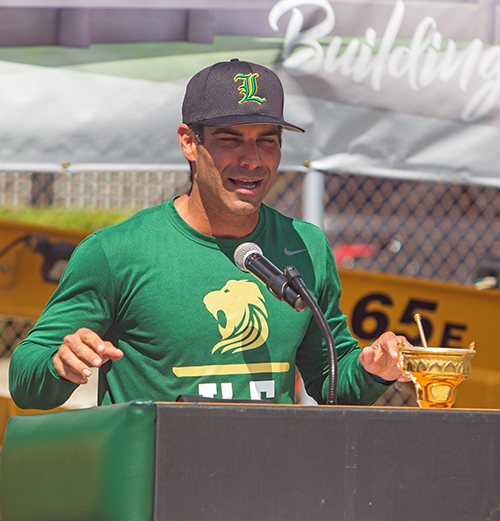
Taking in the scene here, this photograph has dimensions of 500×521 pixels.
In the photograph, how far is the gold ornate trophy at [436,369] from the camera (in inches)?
66.6

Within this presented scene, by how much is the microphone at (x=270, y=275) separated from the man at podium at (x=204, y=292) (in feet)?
0.89

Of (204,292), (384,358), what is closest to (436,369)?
(384,358)

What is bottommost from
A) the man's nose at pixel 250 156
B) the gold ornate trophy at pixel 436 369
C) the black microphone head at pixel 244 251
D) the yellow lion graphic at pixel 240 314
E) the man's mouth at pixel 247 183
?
the gold ornate trophy at pixel 436 369

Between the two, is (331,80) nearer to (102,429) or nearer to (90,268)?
(90,268)

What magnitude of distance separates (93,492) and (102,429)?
112 mm

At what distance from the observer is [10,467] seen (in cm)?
174

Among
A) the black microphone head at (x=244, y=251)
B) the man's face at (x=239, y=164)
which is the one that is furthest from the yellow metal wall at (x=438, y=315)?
the black microphone head at (x=244, y=251)

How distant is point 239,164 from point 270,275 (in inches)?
18.1

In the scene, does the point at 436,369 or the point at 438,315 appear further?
the point at 438,315

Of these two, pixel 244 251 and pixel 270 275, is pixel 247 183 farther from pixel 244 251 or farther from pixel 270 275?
pixel 270 275

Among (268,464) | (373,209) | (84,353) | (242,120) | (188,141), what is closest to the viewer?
(268,464)

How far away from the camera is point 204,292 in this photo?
2.14 metres

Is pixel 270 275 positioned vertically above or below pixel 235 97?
below

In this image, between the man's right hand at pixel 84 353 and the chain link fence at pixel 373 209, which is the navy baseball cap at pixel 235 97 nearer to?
the man's right hand at pixel 84 353
